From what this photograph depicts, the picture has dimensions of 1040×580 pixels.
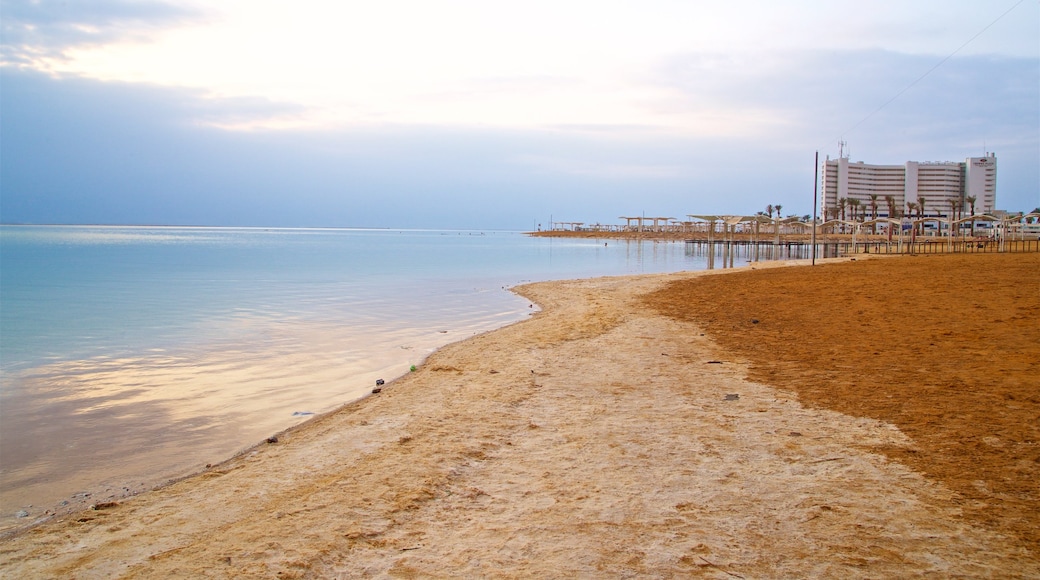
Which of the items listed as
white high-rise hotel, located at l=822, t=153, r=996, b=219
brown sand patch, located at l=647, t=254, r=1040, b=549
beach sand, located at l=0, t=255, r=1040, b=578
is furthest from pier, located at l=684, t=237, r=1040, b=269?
white high-rise hotel, located at l=822, t=153, r=996, b=219

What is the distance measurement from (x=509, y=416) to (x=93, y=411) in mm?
4820

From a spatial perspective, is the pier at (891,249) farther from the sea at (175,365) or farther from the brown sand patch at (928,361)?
the sea at (175,365)

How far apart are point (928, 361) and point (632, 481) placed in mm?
5250

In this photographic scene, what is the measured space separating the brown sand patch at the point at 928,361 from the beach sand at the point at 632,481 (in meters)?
0.03

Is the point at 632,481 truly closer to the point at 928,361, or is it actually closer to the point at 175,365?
the point at 928,361

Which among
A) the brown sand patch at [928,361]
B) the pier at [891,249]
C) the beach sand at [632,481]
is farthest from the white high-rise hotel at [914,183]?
the beach sand at [632,481]

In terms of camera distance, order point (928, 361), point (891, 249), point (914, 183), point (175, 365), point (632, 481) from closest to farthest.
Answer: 1. point (632, 481)
2. point (928, 361)
3. point (175, 365)
4. point (891, 249)
5. point (914, 183)

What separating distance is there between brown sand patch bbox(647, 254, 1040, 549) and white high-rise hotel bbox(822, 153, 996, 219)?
12120 cm

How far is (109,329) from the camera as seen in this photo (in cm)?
1319

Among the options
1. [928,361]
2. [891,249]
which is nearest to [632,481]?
[928,361]

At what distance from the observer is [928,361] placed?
752 centimetres

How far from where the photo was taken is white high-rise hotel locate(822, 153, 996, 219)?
123 meters

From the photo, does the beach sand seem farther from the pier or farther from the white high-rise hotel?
the white high-rise hotel

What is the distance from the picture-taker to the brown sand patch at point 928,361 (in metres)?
4.18
